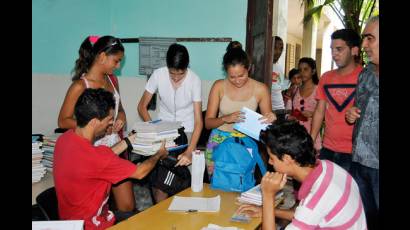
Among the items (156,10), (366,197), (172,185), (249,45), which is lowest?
(172,185)

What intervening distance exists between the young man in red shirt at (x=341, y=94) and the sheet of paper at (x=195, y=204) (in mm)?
1025

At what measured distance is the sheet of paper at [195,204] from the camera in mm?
2039

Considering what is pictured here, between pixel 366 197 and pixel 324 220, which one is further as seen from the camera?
pixel 366 197

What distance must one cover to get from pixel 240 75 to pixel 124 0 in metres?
2.92

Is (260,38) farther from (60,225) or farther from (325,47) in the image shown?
(325,47)

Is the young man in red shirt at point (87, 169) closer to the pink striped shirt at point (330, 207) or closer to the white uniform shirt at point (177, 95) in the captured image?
the pink striped shirt at point (330, 207)

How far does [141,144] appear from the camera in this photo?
99.7 inches

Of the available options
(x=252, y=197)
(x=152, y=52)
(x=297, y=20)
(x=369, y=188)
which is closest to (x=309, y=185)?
(x=252, y=197)

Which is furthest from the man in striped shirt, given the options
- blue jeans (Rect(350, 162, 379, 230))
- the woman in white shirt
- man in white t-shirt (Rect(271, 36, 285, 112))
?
man in white t-shirt (Rect(271, 36, 285, 112))

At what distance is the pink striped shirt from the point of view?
62.1 inches

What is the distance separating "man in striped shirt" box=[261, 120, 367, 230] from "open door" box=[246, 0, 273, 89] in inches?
90.6

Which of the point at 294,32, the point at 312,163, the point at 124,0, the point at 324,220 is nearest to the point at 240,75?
the point at 312,163

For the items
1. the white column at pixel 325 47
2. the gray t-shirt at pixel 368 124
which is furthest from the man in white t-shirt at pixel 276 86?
the white column at pixel 325 47
